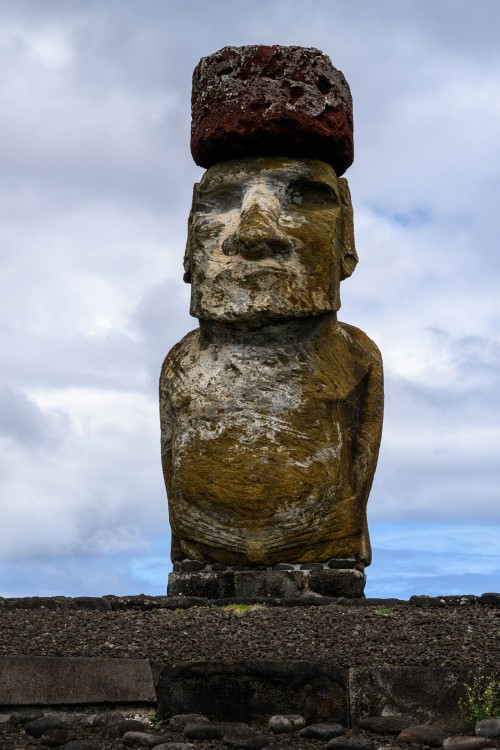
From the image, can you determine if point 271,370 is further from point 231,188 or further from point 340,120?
point 340,120

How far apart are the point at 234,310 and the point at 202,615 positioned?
Result: 2.93 m

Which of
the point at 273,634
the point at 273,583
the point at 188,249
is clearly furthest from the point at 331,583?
the point at 188,249

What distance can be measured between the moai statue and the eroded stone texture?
0.04 feet

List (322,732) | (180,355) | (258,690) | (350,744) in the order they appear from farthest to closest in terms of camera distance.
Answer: (180,355)
(258,690)
(322,732)
(350,744)

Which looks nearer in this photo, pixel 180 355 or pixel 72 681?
pixel 72 681

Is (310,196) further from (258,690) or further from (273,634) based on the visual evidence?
(258,690)

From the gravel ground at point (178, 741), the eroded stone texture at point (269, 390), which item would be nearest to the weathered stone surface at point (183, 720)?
the gravel ground at point (178, 741)

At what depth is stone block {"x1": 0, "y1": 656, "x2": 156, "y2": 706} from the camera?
8.59 metres

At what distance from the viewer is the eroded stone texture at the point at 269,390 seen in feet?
37.1

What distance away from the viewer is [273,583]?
1102 cm

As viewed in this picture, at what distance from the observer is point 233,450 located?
11336mm

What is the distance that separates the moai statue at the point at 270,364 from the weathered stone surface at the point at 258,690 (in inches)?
106

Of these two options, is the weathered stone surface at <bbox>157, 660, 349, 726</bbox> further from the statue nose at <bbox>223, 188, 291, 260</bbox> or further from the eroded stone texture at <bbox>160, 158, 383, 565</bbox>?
the statue nose at <bbox>223, 188, 291, 260</bbox>

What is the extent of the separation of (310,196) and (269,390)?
1912 mm
